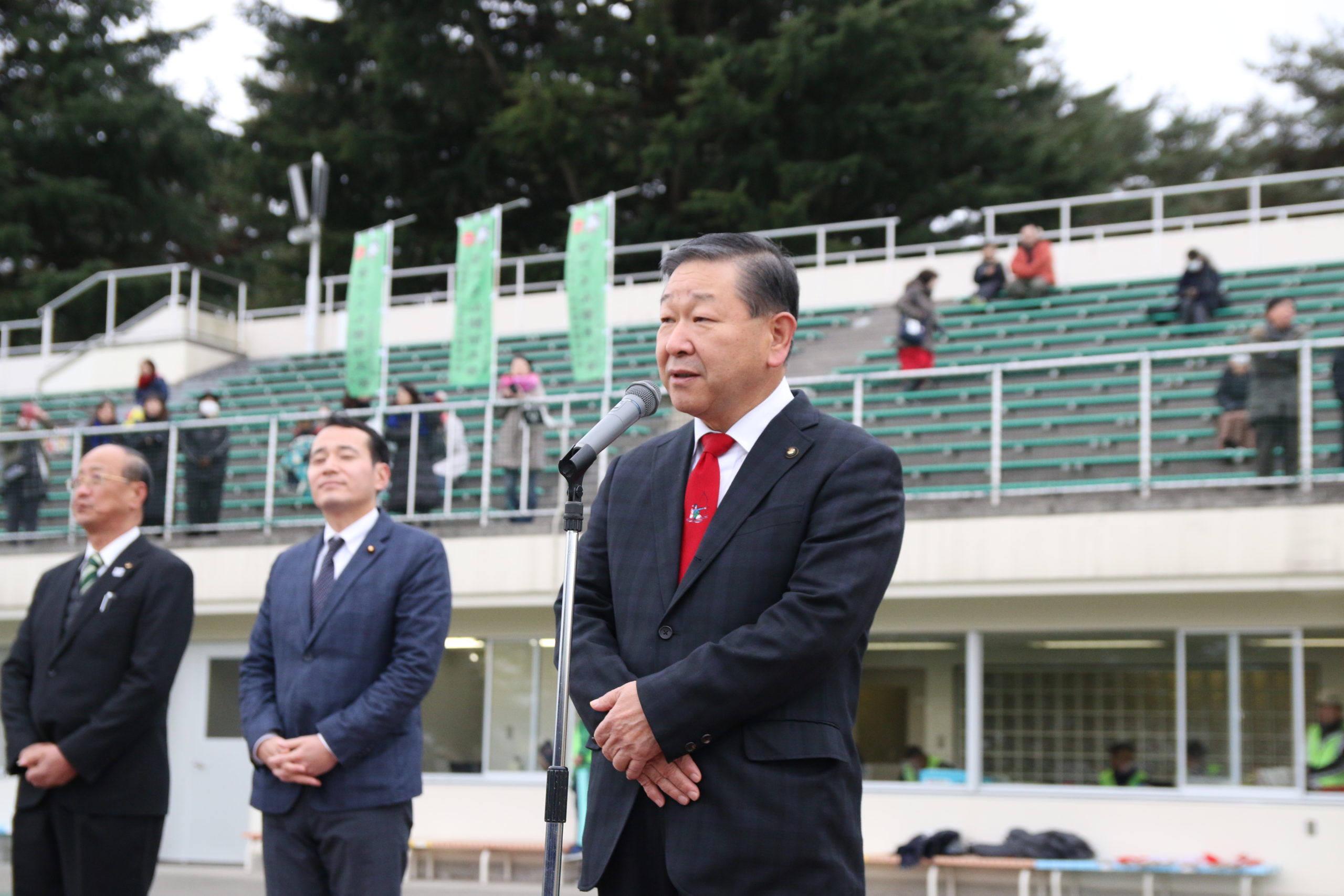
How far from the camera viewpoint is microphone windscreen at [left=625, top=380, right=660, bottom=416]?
336cm

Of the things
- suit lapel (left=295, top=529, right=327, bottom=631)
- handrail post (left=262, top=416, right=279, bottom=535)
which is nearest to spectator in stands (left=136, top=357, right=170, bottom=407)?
handrail post (left=262, top=416, right=279, bottom=535)

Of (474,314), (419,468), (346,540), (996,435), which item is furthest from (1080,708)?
(346,540)

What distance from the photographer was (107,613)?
512 centimetres

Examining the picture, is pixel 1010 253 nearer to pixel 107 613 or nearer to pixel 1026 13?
pixel 1026 13

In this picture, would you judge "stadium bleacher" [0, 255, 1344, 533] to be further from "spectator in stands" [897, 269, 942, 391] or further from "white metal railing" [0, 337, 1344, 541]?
"spectator in stands" [897, 269, 942, 391]

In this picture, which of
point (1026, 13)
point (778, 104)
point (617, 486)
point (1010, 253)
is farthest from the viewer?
point (1026, 13)

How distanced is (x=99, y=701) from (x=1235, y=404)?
7.96 m

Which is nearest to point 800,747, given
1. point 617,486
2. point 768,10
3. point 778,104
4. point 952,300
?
point 617,486

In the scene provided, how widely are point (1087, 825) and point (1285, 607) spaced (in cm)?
218

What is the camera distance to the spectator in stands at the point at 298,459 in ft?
42.5

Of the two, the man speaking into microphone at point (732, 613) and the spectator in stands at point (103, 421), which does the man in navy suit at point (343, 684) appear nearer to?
the man speaking into microphone at point (732, 613)

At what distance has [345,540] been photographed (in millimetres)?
4938

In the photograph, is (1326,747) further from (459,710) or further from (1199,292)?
(459,710)

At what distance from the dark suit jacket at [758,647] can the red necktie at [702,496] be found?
0.02m
